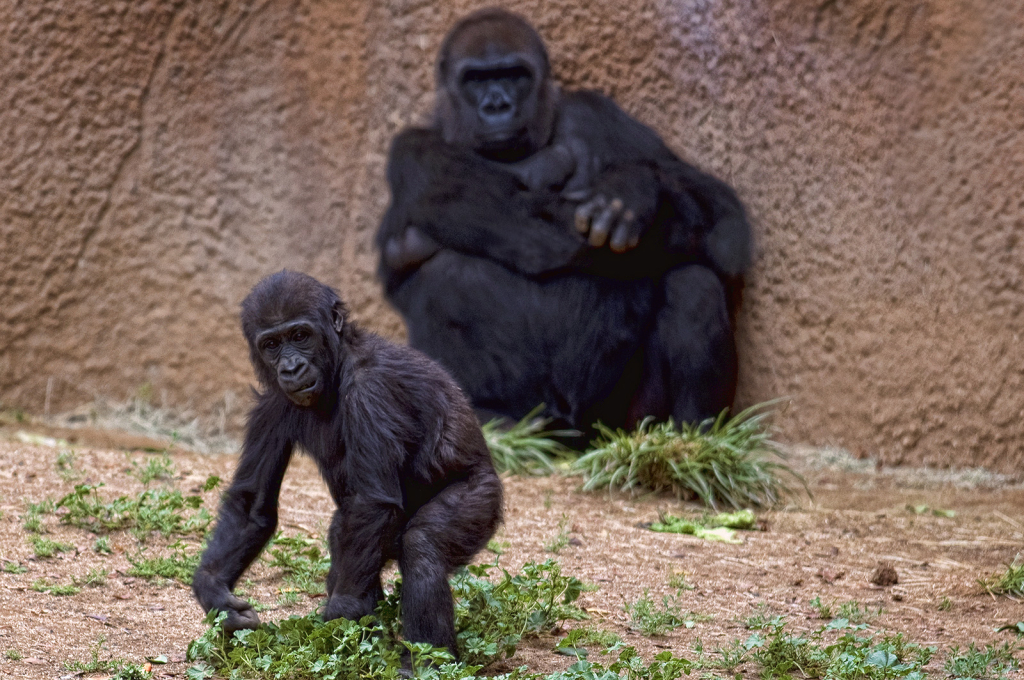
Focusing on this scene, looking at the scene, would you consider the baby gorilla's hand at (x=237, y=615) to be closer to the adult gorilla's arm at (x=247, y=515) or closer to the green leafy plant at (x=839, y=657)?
the adult gorilla's arm at (x=247, y=515)

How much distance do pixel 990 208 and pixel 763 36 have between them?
4.64ft

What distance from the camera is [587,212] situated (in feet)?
18.7

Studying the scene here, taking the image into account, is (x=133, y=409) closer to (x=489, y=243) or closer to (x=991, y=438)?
(x=489, y=243)

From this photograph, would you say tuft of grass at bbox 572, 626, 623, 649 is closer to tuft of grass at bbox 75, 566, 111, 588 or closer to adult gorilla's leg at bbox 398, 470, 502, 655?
adult gorilla's leg at bbox 398, 470, 502, 655

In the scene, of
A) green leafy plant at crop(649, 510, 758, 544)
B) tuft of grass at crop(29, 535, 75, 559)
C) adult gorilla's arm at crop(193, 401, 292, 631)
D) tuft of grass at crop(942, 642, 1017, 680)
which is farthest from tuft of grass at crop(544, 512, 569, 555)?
tuft of grass at crop(29, 535, 75, 559)

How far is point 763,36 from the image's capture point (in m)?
5.94

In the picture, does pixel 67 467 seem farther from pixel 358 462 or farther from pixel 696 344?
pixel 696 344

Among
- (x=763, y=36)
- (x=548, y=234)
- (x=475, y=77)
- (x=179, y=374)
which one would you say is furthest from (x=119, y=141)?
(x=763, y=36)

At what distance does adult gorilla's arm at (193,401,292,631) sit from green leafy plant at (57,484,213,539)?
2.65 feet

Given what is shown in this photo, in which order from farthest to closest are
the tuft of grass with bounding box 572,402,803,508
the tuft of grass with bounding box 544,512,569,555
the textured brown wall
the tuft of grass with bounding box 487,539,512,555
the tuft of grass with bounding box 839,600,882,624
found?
1. the textured brown wall
2. the tuft of grass with bounding box 572,402,803,508
3. the tuft of grass with bounding box 544,512,569,555
4. the tuft of grass with bounding box 487,539,512,555
5. the tuft of grass with bounding box 839,600,882,624

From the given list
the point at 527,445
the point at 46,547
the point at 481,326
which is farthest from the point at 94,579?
the point at 481,326

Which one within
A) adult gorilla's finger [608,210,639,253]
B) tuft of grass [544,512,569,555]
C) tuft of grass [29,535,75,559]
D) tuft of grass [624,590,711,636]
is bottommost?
tuft of grass [544,512,569,555]

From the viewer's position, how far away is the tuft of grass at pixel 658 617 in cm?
313

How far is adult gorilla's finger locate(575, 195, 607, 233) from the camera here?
18.7 feet
